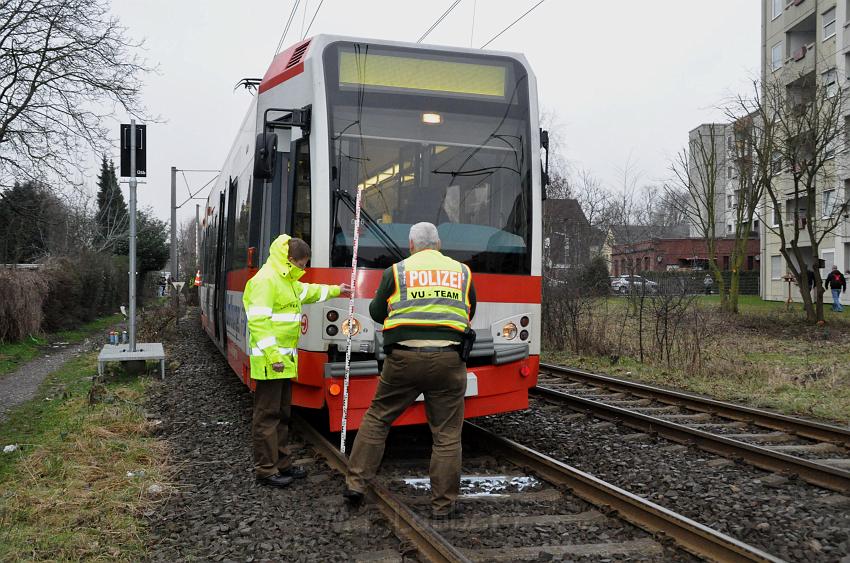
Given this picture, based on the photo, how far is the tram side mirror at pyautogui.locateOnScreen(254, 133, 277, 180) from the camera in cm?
626

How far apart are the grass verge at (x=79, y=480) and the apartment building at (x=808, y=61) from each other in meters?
28.7

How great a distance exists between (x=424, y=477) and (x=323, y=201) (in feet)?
7.81

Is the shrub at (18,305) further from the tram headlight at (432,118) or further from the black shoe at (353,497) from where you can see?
the black shoe at (353,497)

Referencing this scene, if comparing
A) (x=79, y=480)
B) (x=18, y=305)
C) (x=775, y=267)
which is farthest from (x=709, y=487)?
(x=775, y=267)

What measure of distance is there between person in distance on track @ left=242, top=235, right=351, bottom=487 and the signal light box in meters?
6.41

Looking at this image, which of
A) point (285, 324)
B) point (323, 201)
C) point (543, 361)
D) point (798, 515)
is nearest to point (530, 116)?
point (323, 201)

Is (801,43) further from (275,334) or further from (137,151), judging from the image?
(275,334)

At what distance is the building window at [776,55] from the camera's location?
3925 cm

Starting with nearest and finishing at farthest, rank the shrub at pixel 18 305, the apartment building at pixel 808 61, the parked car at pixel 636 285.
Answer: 1. the parked car at pixel 636 285
2. the shrub at pixel 18 305
3. the apartment building at pixel 808 61

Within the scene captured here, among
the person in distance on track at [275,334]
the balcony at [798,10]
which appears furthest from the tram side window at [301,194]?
the balcony at [798,10]

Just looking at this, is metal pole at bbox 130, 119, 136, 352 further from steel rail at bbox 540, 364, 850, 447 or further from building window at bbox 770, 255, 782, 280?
building window at bbox 770, 255, 782, 280

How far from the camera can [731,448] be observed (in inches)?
262

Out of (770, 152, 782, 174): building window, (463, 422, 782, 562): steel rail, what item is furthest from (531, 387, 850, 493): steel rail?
(770, 152, 782, 174): building window

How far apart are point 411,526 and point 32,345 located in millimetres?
15386
